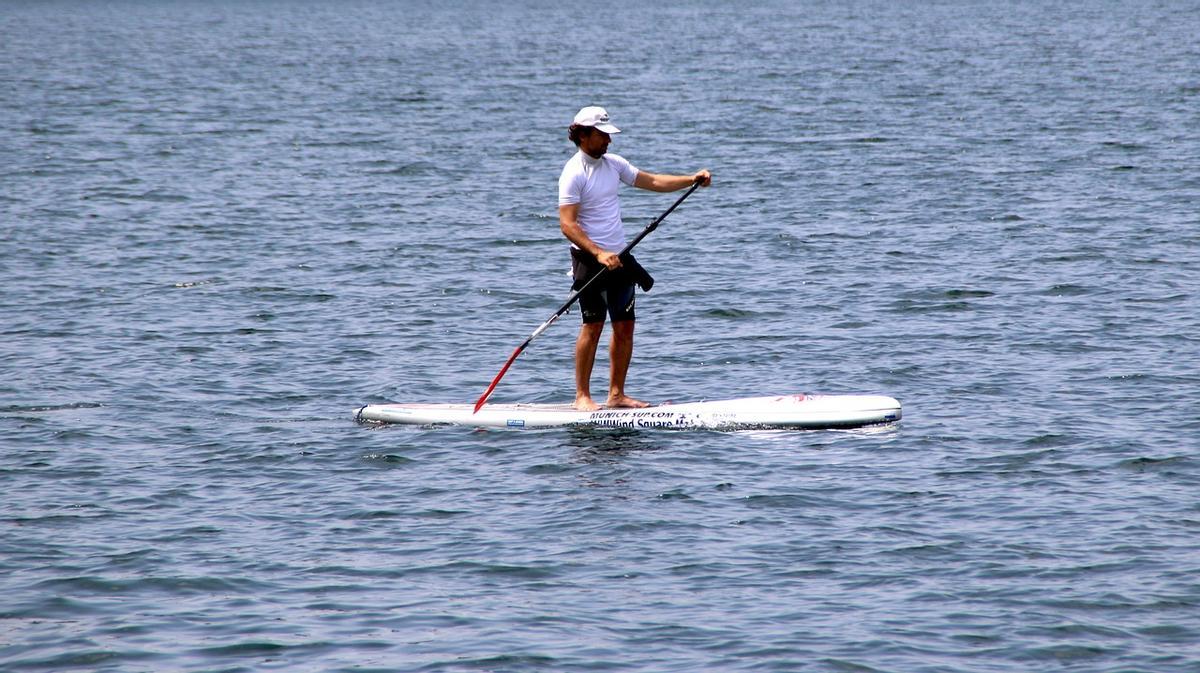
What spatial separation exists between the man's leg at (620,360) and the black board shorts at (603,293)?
80 millimetres

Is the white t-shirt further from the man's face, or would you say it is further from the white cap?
the white cap

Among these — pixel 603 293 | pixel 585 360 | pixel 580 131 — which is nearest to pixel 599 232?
pixel 603 293

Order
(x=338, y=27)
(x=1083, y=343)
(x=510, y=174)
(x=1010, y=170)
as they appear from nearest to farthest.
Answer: (x=1083, y=343) → (x=1010, y=170) → (x=510, y=174) → (x=338, y=27)

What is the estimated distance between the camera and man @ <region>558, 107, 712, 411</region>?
40.7ft

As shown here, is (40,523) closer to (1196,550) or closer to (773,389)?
(773,389)

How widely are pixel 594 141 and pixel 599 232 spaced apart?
0.78m

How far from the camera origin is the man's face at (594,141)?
12234mm

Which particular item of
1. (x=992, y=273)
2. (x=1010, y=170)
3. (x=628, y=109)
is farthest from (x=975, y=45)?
(x=992, y=273)

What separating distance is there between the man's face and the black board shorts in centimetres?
88

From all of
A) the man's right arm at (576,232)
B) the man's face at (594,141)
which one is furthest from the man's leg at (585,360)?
the man's face at (594,141)

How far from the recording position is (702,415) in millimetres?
12992

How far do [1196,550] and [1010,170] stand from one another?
756 inches

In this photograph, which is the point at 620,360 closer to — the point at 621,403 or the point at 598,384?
the point at 621,403

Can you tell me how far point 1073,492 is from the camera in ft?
36.6
